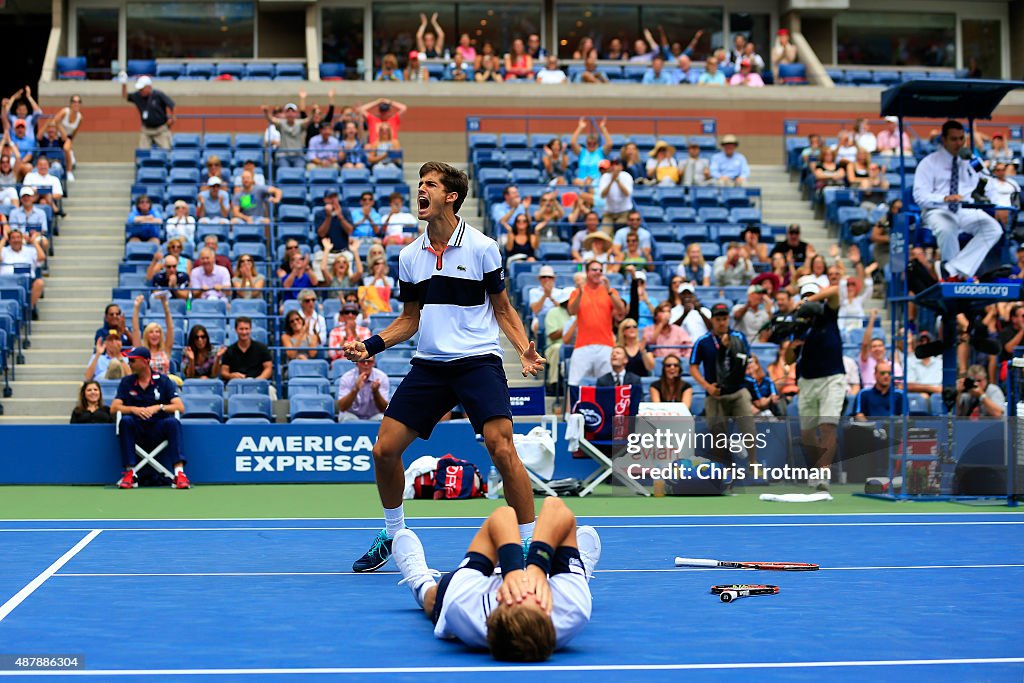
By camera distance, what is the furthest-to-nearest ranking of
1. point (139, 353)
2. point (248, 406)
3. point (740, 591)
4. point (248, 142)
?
point (248, 142), point (248, 406), point (139, 353), point (740, 591)

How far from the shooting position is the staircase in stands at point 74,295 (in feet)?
59.7

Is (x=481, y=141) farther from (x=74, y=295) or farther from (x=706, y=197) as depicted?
(x=74, y=295)

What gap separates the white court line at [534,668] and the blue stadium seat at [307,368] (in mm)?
12061

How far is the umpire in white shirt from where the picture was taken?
45.5 ft

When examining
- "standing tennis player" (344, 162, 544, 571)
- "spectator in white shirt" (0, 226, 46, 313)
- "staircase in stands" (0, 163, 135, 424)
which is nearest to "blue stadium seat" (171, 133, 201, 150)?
"staircase in stands" (0, 163, 135, 424)

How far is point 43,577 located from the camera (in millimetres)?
8398

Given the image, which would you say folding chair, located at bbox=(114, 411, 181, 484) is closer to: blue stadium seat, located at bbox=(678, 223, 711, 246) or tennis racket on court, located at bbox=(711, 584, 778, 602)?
tennis racket on court, located at bbox=(711, 584, 778, 602)

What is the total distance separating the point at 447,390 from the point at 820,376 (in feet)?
26.1

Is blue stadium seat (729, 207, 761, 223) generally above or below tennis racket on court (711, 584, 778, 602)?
above

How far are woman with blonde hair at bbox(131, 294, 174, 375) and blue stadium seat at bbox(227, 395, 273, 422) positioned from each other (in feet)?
2.76

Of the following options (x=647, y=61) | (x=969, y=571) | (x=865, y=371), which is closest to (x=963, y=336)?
(x=865, y=371)

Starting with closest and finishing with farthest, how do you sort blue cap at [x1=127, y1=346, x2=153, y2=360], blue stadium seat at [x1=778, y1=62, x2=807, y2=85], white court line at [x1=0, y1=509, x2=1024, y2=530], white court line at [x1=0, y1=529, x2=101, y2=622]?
white court line at [x1=0, y1=529, x2=101, y2=622] → white court line at [x1=0, y1=509, x2=1024, y2=530] → blue cap at [x1=127, y1=346, x2=153, y2=360] → blue stadium seat at [x1=778, y1=62, x2=807, y2=85]

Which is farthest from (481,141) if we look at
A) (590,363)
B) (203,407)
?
(203,407)

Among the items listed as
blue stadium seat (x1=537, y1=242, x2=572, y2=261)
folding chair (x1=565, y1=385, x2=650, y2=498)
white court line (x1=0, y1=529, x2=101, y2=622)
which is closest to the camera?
white court line (x1=0, y1=529, x2=101, y2=622)
